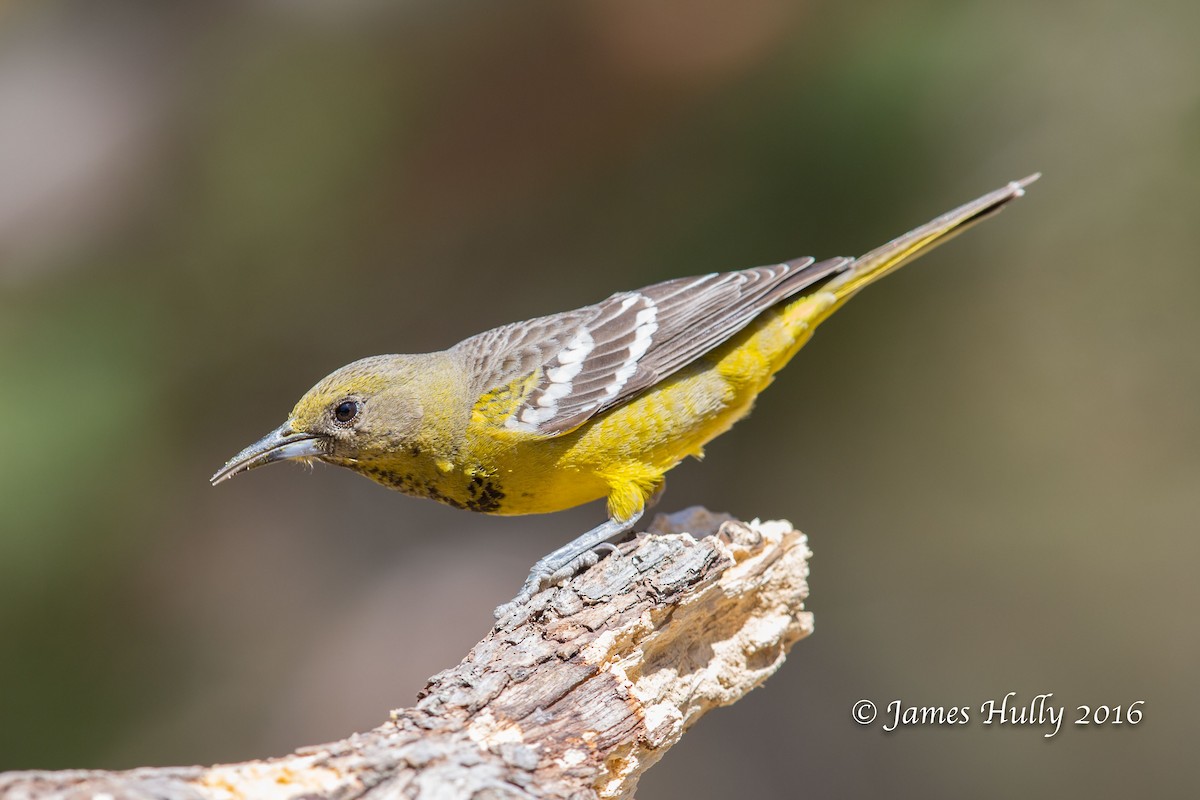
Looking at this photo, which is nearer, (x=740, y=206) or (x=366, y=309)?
(x=740, y=206)

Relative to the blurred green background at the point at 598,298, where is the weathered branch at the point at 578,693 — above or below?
below

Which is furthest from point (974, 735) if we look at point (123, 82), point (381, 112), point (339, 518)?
point (123, 82)

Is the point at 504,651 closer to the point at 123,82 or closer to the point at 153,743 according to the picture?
the point at 153,743

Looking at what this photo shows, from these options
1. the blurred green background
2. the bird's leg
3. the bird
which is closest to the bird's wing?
the bird

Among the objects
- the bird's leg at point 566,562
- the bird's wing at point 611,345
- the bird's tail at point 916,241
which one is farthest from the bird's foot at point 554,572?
the bird's tail at point 916,241

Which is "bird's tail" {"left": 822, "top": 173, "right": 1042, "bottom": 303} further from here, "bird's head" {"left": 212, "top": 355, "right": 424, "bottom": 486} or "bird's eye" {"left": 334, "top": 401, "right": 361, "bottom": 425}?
"bird's eye" {"left": 334, "top": 401, "right": 361, "bottom": 425}

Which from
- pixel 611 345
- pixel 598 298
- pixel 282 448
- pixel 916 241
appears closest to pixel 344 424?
pixel 282 448

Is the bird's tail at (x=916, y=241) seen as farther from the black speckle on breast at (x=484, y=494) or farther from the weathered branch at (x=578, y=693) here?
the black speckle on breast at (x=484, y=494)

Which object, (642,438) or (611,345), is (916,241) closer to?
(611,345)
